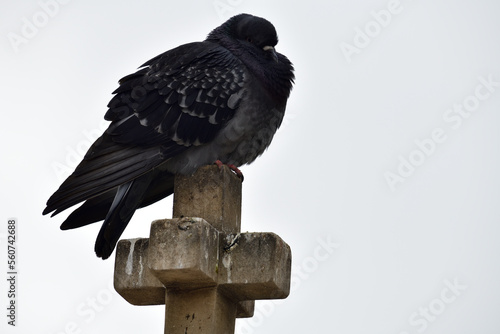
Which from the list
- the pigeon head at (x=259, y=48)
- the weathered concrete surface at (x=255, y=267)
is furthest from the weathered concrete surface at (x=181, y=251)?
the pigeon head at (x=259, y=48)

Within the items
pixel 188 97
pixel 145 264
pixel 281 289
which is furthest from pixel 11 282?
pixel 281 289

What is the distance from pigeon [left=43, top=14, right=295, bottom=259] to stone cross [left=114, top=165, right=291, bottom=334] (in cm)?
45

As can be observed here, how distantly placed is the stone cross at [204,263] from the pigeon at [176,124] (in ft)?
1.48

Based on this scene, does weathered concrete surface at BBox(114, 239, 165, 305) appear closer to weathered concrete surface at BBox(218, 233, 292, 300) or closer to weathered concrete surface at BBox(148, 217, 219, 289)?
weathered concrete surface at BBox(148, 217, 219, 289)

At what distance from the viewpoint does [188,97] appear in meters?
8.03

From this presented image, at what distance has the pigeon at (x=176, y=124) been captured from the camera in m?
7.29

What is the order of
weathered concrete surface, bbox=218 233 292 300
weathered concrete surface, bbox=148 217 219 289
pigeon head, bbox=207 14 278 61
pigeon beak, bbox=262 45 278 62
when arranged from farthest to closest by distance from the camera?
1. pigeon head, bbox=207 14 278 61
2. pigeon beak, bbox=262 45 278 62
3. weathered concrete surface, bbox=218 233 292 300
4. weathered concrete surface, bbox=148 217 219 289

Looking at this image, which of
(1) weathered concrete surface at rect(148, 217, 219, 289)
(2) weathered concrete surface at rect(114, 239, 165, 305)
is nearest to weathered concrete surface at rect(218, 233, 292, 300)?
(1) weathered concrete surface at rect(148, 217, 219, 289)

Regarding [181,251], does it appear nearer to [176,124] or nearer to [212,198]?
[212,198]

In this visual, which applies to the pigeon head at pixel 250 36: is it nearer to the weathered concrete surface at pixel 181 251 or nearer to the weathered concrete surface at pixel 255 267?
the weathered concrete surface at pixel 255 267

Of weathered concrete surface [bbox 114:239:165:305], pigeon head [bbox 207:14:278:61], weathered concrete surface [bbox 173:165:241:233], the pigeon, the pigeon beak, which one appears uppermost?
pigeon head [bbox 207:14:278:61]

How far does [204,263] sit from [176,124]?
201cm

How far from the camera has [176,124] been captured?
7.79 m

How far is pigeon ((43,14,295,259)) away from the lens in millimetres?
7293
